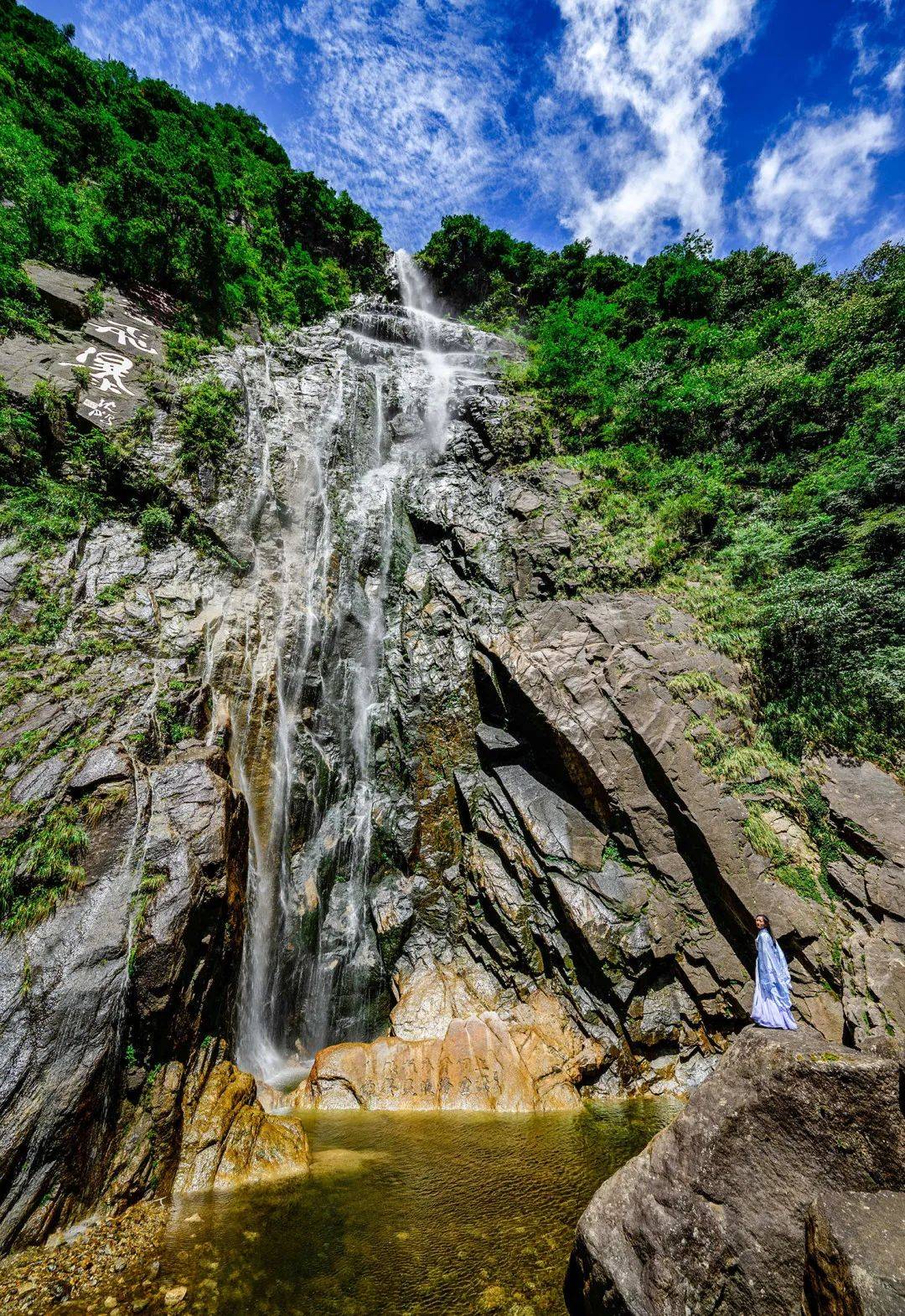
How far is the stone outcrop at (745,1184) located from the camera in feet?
9.97

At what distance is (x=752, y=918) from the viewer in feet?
27.6

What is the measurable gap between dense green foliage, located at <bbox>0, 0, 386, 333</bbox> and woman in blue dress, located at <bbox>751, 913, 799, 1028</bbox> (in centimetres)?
2015

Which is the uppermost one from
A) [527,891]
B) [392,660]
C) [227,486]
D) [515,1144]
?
[227,486]

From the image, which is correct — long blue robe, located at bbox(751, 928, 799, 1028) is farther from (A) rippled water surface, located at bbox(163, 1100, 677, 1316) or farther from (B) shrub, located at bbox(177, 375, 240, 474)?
(B) shrub, located at bbox(177, 375, 240, 474)

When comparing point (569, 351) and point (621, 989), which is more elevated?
point (569, 351)

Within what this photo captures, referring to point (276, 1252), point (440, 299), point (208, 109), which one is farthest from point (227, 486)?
point (208, 109)

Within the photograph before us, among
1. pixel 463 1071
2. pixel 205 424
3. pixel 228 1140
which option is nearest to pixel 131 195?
pixel 205 424

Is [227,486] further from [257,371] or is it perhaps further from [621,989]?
[621,989]

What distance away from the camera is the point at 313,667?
42.1ft

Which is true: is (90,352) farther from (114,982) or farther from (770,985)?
(770,985)

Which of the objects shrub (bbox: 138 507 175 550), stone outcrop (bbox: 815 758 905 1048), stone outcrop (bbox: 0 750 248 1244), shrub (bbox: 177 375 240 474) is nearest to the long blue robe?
stone outcrop (bbox: 815 758 905 1048)

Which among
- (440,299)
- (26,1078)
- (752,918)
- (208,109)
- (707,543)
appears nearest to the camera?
(26,1078)

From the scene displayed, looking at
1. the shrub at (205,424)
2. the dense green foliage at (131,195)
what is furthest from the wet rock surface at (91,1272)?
the dense green foliage at (131,195)

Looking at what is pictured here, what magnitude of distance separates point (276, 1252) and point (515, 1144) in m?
3.14
